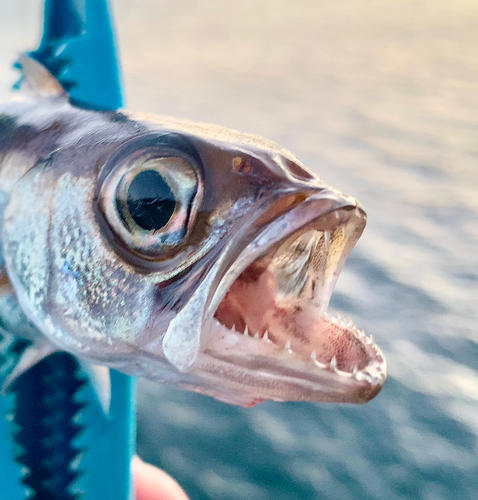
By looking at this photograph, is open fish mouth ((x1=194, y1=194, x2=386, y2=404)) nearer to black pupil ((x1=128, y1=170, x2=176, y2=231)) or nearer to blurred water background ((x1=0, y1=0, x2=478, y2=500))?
black pupil ((x1=128, y1=170, x2=176, y2=231))

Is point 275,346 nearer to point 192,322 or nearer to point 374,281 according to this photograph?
point 192,322

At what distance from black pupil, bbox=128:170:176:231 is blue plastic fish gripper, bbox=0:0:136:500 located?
0.84ft

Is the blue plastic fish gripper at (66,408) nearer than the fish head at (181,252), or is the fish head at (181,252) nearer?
the fish head at (181,252)

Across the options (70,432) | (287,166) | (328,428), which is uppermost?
(287,166)

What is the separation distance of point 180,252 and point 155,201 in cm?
4

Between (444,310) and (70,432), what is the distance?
83 cm

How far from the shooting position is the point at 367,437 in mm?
823

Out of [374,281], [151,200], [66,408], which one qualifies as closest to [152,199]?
[151,200]

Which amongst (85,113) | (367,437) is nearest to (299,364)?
(85,113)

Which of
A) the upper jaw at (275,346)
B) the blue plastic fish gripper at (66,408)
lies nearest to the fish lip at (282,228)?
the upper jaw at (275,346)

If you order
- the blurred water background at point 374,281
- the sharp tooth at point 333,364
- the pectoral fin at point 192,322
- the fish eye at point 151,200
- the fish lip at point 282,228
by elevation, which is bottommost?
the blurred water background at point 374,281

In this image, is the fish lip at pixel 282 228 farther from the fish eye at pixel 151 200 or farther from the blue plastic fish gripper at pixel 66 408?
the blue plastic fish gripper at pixel 66 408

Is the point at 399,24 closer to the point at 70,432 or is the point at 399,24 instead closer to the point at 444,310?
the point at 444,310

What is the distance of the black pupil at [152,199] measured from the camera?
1.02ft
